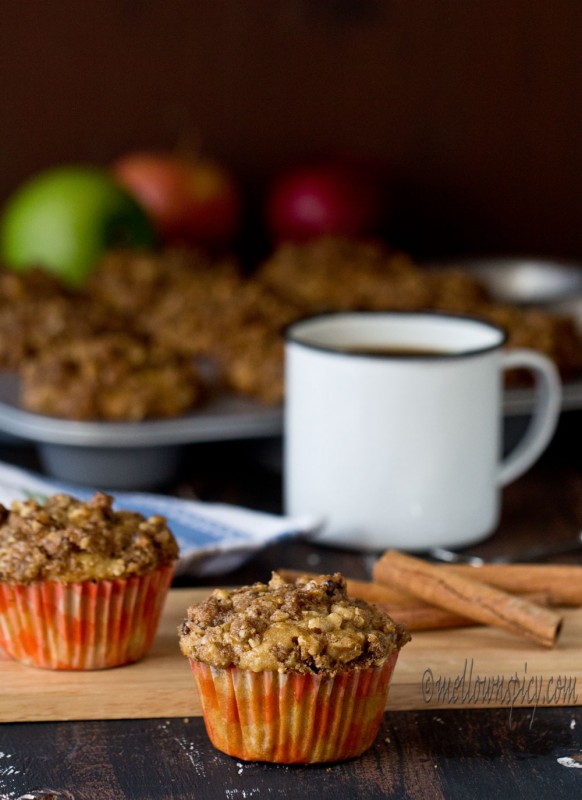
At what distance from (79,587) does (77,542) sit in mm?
36

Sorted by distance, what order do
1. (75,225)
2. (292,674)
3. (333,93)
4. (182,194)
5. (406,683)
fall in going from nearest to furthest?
(292,674) → (406,683) → (75,225) → (182,194) → (333,93)

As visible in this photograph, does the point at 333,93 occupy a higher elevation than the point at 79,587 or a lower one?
higher

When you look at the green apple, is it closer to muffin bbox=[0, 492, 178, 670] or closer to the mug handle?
the mug handle

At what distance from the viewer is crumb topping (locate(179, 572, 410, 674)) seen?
84 centimetres

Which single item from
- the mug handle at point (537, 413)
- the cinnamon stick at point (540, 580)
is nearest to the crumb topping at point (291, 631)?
the cinnamon stick at point (540, 580)

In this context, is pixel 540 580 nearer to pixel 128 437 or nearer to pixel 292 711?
pixel 292 711

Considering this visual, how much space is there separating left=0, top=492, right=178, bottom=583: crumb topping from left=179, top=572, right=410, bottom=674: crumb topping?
0.38ft

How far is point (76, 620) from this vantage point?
998 millimetres

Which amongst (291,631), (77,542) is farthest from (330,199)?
(291,631)

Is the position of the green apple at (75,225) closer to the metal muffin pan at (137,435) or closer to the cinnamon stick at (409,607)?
the metal muffin pan at (137,435)

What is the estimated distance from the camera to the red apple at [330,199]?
253 centimetres

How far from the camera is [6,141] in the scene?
8.66ft

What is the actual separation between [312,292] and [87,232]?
1.58 ft

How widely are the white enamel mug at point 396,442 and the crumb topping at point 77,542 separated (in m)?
0.31
